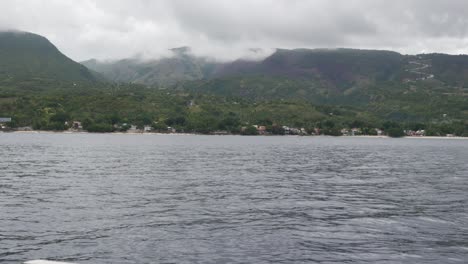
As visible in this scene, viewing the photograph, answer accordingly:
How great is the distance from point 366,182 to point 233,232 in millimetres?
42435

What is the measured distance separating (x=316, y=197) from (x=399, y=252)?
24.1m

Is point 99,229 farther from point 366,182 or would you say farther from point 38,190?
point 366,182

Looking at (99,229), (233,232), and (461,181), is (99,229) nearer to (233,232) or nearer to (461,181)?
(233,232)

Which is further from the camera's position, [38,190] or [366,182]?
[366,182]

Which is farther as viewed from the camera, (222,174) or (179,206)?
(222,174)

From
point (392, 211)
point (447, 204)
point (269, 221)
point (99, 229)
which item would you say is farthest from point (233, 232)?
point (447, 204)

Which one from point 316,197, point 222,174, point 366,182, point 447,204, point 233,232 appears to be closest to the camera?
point 233,232

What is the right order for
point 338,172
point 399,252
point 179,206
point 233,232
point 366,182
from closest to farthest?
point 399,252
point 233,232
point 179,206
point 366,182
point 338,172

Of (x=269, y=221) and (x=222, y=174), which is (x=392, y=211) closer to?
(x=269, y=221)

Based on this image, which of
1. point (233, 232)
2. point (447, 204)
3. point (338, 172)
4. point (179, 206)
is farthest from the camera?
point (338, 172)

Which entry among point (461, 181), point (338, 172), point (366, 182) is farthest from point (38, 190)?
point (461, 181)

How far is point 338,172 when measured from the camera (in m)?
90.3

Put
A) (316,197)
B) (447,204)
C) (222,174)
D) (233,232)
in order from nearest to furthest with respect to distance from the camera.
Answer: (233,232) → (447,204) → (316,197) → (222,174)

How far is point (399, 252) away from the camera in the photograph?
108ft
